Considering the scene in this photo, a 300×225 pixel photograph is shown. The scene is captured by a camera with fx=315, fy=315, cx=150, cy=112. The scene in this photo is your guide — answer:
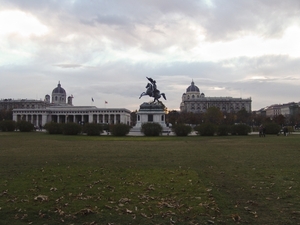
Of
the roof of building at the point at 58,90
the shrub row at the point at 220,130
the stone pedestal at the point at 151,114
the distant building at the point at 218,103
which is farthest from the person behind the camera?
the distant building at the point at 218,103

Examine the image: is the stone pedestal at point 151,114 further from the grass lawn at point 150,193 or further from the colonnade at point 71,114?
the colonnade at point 71,114

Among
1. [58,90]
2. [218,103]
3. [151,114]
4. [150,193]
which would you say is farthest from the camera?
[218,103]

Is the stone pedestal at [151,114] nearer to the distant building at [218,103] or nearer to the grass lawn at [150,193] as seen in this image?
the grass lawn at [150,193]

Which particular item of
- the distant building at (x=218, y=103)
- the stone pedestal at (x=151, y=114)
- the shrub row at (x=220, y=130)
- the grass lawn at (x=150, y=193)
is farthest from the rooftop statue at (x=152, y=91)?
the distant building at (x=218, y=103)

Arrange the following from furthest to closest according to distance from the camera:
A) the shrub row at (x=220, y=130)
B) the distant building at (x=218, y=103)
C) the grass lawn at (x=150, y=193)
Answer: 1. the distant building at (x=218, y=103)
2. the shrub row at (x=220, y=130)
3. the grass lawn at (x=150, y=193)

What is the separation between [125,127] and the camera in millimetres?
45688

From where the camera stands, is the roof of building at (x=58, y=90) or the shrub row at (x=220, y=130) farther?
the roof of building at (x=58, y=90)

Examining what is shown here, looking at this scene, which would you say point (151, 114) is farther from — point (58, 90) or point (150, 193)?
point (58, 90)

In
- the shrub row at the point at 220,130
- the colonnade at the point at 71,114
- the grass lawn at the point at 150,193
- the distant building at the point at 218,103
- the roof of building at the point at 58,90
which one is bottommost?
the grass lawn at the point at 150,193

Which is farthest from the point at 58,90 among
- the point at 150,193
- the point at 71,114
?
the point at 150,193

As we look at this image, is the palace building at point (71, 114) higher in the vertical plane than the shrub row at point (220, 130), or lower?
higher

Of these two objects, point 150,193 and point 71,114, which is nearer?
point 150,193

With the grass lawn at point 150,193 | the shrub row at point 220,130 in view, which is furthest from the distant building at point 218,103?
the grass lawn at point 150,193

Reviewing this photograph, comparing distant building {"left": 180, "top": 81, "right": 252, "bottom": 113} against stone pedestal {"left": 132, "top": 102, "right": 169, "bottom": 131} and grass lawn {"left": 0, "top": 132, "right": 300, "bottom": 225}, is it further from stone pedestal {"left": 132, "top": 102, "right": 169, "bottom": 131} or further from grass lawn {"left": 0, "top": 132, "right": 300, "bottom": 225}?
grass lawn {"left": 0, "top": 132, "right": 300, "bottom": 225}
